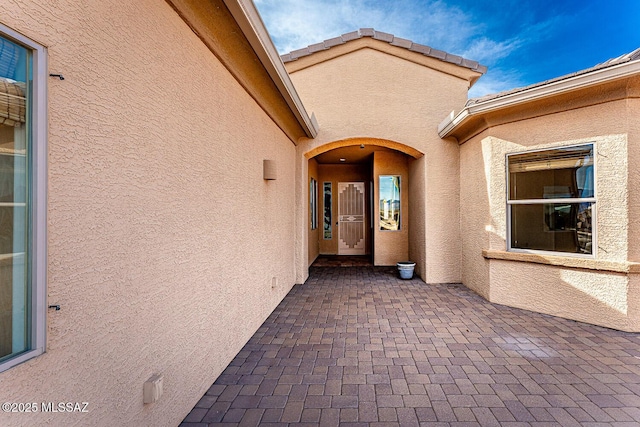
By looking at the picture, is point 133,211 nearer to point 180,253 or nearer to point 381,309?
point 180,253

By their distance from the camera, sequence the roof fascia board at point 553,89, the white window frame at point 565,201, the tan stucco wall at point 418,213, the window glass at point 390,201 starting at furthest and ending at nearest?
the window glass at point 390,201
the tan stucco wall at point 418,213
the white window frame at point 565,201
the roof fascia board at point 553,89

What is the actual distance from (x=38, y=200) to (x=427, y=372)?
11.3 feet

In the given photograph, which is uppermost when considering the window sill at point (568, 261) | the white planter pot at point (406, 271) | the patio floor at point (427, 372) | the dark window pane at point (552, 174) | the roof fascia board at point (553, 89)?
the roof fascia board at point (553, 89)

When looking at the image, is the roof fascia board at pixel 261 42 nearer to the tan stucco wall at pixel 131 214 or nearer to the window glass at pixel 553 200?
the tan stucco wall at pixel 131 214

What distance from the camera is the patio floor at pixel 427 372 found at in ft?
8.05

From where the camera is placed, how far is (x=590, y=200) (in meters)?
4.35

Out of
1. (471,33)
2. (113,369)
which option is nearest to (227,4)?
(113,369)

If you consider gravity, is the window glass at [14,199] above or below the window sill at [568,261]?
above

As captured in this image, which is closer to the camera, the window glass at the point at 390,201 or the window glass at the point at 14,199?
the window glass at the point at 14,199

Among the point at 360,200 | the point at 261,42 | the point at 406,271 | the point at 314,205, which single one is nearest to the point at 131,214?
the point at 261,42

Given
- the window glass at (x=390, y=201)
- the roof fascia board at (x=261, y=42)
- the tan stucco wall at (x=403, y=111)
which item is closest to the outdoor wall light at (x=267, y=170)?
the roof fascia board at (x=261, y=42)

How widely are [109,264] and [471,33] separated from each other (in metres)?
15.3

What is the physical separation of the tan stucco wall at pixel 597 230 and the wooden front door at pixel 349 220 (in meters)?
5.57

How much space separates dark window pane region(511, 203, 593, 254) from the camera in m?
4.49
